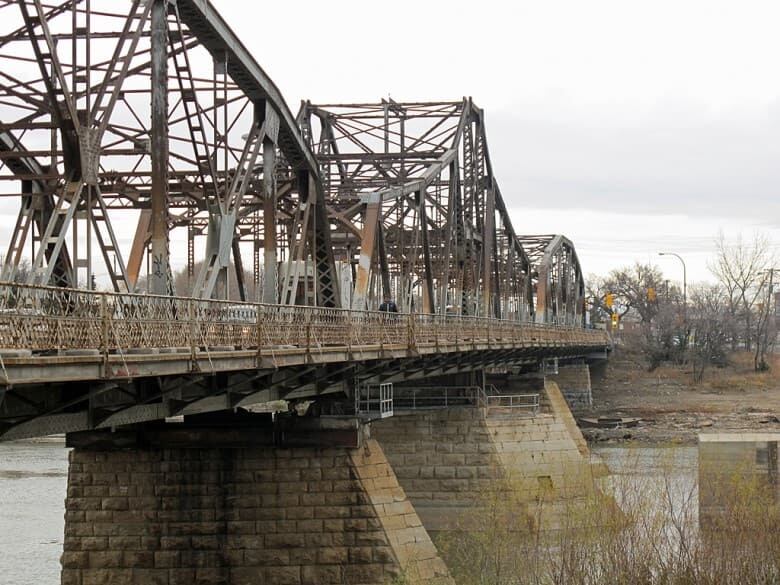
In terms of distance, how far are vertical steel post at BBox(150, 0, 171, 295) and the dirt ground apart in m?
54.0

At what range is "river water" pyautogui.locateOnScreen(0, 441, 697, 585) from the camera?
36125 mm

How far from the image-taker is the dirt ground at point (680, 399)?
79375mm

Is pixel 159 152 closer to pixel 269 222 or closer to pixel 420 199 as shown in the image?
pixel 269 222

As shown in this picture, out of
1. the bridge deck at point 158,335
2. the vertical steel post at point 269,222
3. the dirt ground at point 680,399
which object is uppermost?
the vertical steel post at point 269,222

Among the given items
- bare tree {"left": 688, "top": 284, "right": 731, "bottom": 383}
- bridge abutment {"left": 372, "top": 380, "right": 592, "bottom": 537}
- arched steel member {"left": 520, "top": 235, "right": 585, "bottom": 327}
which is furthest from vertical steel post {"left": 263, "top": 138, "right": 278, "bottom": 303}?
bare tree {"left": 688, "top": 284, "right": 731, "bottom": 383}

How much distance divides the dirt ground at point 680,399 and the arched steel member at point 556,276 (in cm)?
581

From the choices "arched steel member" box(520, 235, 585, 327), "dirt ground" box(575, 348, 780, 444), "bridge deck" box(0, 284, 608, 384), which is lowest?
"dirt ground" box(575, 348, 780, 444)

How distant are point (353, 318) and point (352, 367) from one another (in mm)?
1353

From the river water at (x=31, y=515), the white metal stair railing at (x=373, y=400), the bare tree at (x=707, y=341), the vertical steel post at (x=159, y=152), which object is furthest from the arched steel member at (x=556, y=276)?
the vertical steel post at (x=159, y=152)

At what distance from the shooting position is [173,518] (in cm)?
3098

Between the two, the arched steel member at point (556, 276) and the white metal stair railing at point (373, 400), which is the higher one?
the arched steel member at point (556, 276)

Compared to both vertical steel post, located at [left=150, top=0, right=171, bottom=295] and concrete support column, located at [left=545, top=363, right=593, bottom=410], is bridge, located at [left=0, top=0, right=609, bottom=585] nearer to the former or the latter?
vertical steel post, located at [left=150, top=0, right=171, bottom=295]

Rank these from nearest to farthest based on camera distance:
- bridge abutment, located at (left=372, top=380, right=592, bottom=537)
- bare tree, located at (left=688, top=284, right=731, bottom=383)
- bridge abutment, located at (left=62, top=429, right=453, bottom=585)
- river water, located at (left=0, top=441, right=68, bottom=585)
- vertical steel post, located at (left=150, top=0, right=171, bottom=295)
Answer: vertical steel post, located at (left=150, top=0, right=171, bottom=295)
bridge abutment, located at (left=62, top=429, right=453, bottom=585)
river water, located at (left=0, top=441, right=68, bottom=585)
bridge abutment, located at (left=372, top=380, right=592, bottom=537)
bare tree, located at (left=688, top=284, right=731, bottom=383)

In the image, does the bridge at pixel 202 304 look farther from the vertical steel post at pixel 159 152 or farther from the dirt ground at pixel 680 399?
the dirt ground at pixel 680 399
